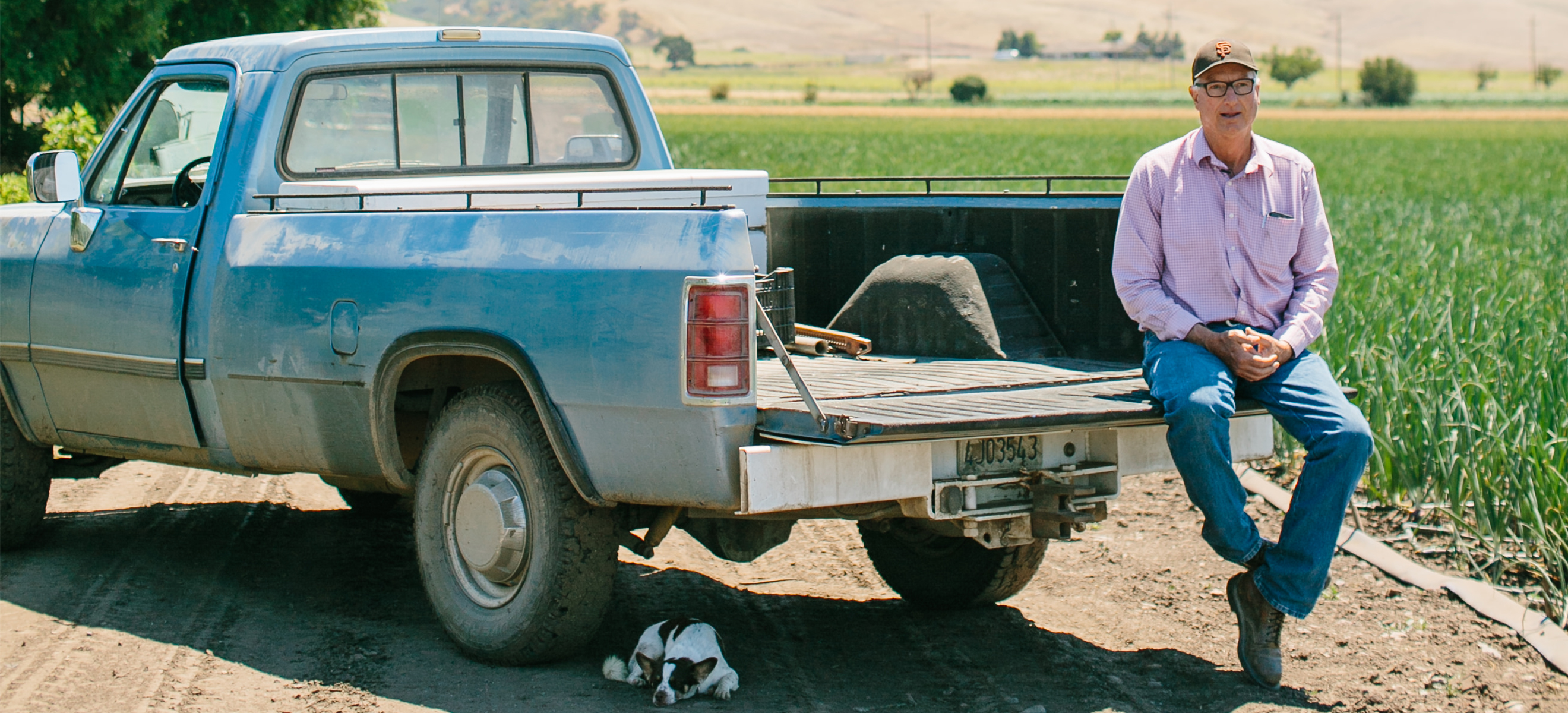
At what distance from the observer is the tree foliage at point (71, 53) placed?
25750 mm

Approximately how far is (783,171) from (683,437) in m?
36.3

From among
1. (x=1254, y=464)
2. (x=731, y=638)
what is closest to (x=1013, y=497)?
(x=731, y=638)

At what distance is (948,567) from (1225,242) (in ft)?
4.87

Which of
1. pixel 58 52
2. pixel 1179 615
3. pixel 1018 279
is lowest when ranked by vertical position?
pixel 1179 615

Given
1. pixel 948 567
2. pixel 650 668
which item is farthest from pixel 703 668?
pixel 948 567

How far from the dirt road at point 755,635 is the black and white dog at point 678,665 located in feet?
0.20

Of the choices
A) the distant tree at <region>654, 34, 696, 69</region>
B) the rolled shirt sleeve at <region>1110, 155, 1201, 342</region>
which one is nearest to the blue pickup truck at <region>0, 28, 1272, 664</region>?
the rolled shirt sleeve at <region>1110, 155, 1201, 342</region>

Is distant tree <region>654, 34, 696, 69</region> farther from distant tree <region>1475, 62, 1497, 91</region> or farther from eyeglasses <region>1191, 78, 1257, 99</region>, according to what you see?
eyeglasses <region>1191, 78, 1257, 99</region>

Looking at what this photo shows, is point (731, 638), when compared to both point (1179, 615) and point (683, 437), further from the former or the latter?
point (1179, 615)

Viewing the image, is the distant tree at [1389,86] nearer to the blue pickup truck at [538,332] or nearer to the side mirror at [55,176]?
the blue pickup truck at [538,332]

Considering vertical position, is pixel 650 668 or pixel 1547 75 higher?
pixel 1547 75

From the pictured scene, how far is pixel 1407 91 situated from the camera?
12912 cm

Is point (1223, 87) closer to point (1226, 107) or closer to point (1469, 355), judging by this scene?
point (1226, 107)

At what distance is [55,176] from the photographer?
20.0 ft
